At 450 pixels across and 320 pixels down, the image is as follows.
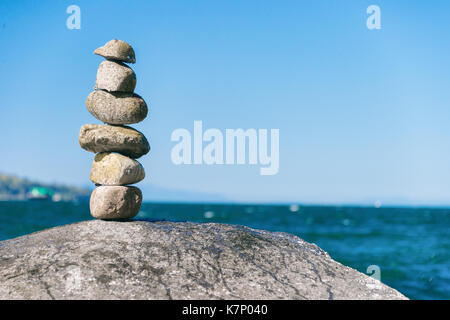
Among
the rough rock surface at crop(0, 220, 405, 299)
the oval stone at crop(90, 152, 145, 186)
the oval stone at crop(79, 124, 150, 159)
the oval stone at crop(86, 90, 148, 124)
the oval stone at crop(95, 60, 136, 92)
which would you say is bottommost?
the rough rock surface at crop(0, 220, 405, 299)

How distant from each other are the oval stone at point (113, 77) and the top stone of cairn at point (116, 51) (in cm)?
15

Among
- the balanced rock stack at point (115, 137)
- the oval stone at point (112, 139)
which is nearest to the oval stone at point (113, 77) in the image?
the balanced rock stack at point (115, 137)

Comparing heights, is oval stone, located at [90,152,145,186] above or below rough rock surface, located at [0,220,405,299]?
above

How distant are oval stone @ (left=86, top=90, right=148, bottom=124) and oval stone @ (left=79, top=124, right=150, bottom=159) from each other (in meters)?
0.19

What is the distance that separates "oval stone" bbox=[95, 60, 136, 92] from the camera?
960 cm

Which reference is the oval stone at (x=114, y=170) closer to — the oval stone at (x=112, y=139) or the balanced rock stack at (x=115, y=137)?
the balanced rock stack at (x=115, y=137)

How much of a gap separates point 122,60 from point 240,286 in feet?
16.8

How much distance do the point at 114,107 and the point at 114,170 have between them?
49.7 inches

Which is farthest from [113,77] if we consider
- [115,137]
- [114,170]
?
[114,170]

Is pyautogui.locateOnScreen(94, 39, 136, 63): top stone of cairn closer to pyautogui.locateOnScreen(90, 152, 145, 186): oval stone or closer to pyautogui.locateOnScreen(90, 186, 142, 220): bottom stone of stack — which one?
pyautogui.locateOnScreen(90, 152, 145, 186): oval stone

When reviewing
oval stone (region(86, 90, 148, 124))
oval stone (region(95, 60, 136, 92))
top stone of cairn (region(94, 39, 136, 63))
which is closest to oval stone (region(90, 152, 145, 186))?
oval stone (region(86, 90, 148, 124))

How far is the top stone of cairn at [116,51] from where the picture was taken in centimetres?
962

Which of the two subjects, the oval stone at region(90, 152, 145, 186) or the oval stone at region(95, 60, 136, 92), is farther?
the oval stone at region(95, 60, 136, 92)
